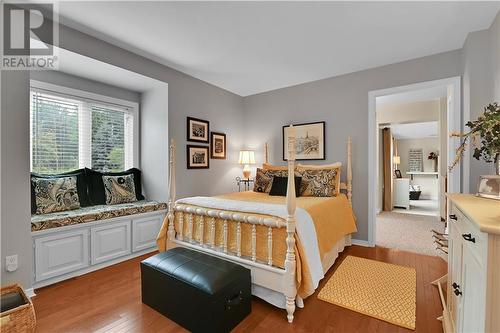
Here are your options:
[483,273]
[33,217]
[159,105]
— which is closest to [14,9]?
[159,105]

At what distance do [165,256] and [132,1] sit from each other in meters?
2.18

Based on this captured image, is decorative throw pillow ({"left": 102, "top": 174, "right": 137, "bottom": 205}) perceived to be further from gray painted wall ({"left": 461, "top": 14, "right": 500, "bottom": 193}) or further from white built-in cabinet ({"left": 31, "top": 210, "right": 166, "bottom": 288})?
gray painted wall ({"left": 461, "top": 14, "right": 500, "bottom": 193})

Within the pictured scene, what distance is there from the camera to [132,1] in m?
1.99

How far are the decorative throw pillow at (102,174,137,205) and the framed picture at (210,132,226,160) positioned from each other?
133 centimetres

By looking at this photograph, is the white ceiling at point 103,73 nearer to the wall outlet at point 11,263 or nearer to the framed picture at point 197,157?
the framed picture at point 197,157

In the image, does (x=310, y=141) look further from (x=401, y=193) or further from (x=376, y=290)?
(x=401, y=193)

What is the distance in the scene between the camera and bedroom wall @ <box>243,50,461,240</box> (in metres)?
3.05

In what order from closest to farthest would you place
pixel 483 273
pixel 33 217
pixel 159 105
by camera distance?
1. pixel 483 273
2. pixel 33 217
3. pixel 159 105

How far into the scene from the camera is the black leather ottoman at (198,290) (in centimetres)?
158

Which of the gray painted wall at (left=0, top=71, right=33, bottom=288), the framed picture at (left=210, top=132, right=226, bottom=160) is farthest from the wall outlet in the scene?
the framed picture at (left=210, top=132, right=226, bottom=160)

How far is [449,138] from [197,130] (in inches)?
137

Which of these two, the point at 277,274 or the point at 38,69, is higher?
the point at 38,69

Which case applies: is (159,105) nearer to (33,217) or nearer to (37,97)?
(37,97)
